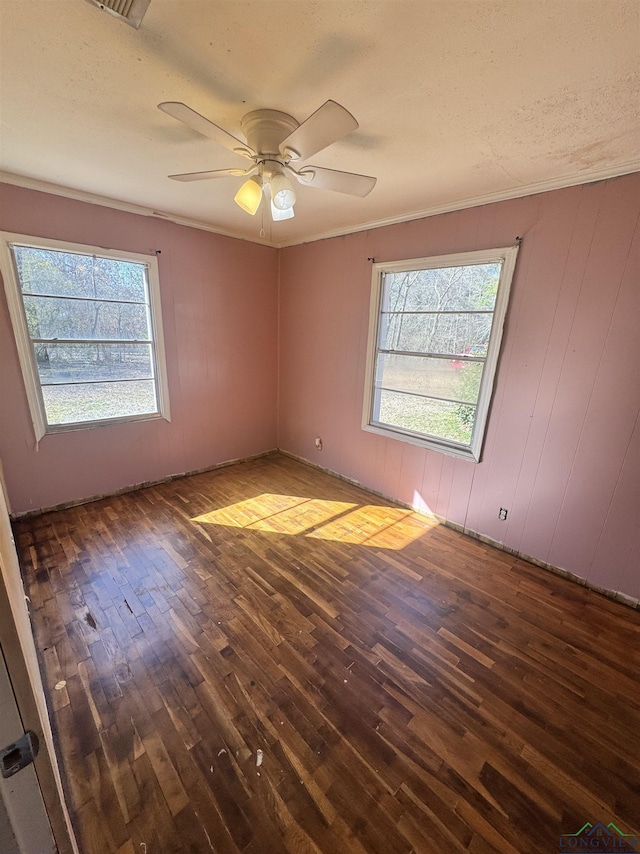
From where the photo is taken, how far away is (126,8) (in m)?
1.00

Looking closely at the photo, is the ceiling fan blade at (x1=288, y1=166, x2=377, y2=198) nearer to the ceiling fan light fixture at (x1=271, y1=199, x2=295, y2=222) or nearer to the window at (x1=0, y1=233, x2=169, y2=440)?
the ceiling fan light fixture at (x1=271, y1=199, x2=295, y2=222)

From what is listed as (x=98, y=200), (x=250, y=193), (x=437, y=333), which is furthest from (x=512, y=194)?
(x=98, y=200)

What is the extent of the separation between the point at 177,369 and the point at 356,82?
284cm

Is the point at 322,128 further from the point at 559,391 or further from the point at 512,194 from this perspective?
the point at 559,391

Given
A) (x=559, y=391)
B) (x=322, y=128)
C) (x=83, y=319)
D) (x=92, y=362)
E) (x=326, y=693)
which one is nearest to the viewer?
(x=322, y=128)

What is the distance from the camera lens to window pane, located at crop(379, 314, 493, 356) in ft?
8.71

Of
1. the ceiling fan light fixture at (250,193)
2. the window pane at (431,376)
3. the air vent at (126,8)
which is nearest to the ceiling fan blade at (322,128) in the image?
the ceiling fan light fixture at (250,193)

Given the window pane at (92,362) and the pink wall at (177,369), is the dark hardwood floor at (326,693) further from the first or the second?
the window pane at (92,362)

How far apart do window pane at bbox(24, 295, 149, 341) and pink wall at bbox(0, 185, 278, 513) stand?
19 cm

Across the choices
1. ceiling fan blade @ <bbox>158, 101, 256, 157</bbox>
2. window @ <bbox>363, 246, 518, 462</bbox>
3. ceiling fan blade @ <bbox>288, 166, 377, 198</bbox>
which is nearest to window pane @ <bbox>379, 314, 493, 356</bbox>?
window @ <bbox>363, 246, 518, 462</bbox>

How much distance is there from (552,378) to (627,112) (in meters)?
1.37

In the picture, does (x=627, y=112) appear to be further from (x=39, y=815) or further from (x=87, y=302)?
(x=87, y=302)

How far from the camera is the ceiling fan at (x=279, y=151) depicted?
52.8 inches

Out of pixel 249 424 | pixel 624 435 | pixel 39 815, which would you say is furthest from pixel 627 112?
pixel 249 424
